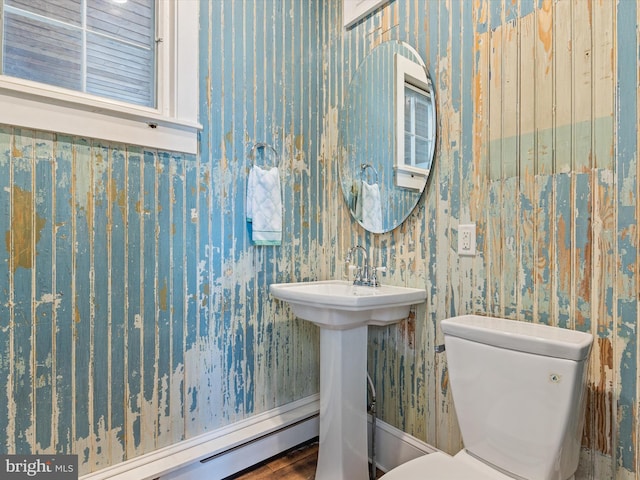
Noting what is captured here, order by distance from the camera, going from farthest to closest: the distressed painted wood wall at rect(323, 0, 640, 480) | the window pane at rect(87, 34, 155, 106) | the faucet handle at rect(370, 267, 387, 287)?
the faucet handle at rect(370, 267, 387, 287) → the window pane at rect(87, 34, 155, 106) → the distressed painted wood wall at rect(323, 0, 640, 480)

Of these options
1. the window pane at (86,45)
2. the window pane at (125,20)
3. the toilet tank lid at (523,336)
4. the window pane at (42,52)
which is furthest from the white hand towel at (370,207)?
the window pane at (42,52)

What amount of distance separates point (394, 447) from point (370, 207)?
1.11 m

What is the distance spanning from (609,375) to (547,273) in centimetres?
32

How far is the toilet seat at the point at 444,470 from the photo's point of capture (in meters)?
0.97

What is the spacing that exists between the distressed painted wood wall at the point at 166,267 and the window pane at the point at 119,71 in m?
0.23

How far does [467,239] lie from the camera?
4.40 ft

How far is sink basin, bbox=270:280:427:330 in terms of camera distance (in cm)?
127

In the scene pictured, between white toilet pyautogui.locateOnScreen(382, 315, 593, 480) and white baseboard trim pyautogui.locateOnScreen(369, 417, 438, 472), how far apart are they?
0.43 metres

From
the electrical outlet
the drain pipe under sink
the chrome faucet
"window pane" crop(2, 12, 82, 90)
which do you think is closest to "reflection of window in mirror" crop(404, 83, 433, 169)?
the electrical outlet

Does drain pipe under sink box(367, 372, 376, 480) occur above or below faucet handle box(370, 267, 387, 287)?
below

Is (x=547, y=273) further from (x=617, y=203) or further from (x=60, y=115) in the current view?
(x=60, y=115)

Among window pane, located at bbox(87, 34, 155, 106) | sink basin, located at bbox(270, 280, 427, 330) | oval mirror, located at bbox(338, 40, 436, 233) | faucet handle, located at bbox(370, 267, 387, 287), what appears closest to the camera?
sink basin, located at bbox(270, 280, 427, 330)

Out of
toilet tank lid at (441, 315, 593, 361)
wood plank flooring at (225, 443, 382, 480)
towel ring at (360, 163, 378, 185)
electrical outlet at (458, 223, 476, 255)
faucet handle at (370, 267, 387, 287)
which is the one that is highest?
towel ring at (360, 163, 378, 185)

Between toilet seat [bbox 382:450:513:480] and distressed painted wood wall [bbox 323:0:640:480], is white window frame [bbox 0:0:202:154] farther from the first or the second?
toilet seat [bbox 382:450:513:480]
